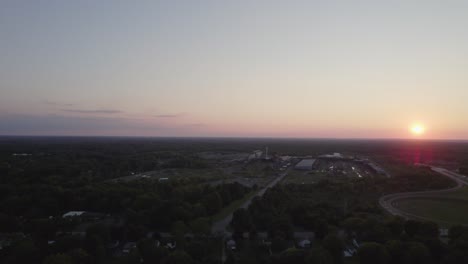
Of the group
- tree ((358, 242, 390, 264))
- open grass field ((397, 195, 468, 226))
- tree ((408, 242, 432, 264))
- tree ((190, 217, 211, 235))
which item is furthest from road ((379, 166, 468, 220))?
tree ((190, 217, 211, 235))

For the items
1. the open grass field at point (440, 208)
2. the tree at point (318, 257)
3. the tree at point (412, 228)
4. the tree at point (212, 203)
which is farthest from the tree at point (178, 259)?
the open grass field at point (440, 208)

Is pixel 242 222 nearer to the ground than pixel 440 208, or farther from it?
farther from it

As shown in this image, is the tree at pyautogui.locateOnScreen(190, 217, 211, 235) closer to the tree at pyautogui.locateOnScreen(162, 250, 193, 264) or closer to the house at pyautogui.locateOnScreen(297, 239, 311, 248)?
the tree at pyautogui.locateOnScreen(162, 250, 193, 264)

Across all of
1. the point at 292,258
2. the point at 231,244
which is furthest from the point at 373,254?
the point at 231,244

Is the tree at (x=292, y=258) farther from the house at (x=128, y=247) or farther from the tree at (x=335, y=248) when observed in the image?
the house at (x=128, y=247)

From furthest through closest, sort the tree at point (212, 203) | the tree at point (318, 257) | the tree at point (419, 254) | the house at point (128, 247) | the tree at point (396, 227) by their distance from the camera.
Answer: the tree at point (212, 203) → the tree at point (396, 227) → the house at point (128, 247) → the tree at point (419, 254) → the tree at point (318, 257)

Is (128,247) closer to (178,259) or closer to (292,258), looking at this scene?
(178,259)
